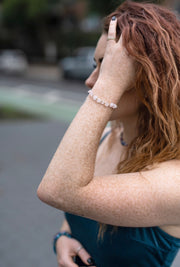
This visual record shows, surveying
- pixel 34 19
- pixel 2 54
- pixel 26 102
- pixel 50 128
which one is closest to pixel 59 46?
pixel 34 19

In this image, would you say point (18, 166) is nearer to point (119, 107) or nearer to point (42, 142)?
point (42, 142)

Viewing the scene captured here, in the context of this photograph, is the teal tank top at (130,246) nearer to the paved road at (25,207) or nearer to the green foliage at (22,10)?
the paved road at (25,207)

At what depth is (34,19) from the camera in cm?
2492

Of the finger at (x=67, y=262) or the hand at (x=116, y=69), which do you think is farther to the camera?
the finger at (x=67, y=262)

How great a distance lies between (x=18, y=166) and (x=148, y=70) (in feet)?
13.7

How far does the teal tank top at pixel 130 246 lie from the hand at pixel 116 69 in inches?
20.5

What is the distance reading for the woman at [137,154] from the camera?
3.36 ft

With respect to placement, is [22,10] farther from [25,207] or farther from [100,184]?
[100,184]

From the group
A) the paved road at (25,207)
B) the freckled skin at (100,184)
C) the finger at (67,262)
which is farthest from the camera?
the paved road at (25,207)

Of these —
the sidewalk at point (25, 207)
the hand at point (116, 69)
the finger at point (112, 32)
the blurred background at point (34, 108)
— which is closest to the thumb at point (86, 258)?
the hand at point (116, 69)

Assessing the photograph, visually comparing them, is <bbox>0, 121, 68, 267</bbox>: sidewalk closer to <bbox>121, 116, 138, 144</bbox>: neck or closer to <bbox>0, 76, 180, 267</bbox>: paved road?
<bbox>0, 76, 180, 267</bbox>: paved road

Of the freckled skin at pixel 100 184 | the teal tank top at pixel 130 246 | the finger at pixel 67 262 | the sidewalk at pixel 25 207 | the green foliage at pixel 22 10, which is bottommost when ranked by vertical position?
the sidewalk at pixel 25 207

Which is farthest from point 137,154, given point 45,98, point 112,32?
point 45,98

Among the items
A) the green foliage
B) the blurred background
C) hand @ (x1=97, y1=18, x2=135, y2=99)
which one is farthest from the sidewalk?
the green foliage
